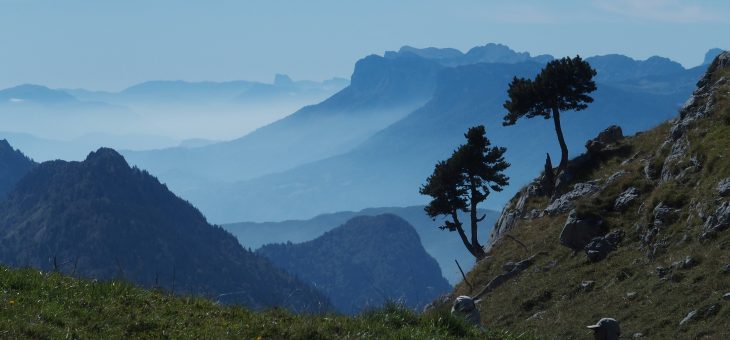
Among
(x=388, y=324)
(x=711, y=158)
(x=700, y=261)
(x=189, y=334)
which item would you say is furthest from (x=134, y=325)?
(x=711, y=158)

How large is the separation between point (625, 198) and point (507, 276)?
8.97m

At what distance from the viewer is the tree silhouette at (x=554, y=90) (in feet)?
227

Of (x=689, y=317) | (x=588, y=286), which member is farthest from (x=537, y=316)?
(x=689, y=317)

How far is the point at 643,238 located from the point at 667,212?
188 centimetres

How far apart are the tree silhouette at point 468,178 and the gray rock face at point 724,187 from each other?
2739 cm

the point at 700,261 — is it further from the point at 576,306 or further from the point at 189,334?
the point at 189,334

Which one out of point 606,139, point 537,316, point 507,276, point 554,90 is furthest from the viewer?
point 606,139

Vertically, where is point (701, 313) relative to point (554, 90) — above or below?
below

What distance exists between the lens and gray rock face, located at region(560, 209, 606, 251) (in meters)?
49.8

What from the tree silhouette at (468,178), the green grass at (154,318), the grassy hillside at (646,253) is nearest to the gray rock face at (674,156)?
the grassy hillside at (646,253)

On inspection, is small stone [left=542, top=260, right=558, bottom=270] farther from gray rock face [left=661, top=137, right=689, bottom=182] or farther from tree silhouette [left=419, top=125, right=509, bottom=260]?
tree silhouette [left=419, top=125, right=509, bottom=260]

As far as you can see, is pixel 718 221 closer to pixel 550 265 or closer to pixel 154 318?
pixel 550 265

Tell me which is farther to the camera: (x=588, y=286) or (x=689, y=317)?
(x=588, y=286)

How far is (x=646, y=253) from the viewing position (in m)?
43.5
